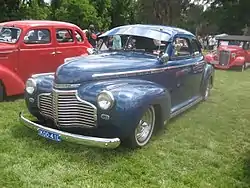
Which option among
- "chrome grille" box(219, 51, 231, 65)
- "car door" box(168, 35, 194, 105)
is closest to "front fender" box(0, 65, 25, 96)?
"car door" box(168, 35, 194, 105)

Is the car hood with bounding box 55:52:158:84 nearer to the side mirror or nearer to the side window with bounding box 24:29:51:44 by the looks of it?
the side mirror

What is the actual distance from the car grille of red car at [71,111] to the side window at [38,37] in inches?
129

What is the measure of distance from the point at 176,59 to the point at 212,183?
2.56 metres

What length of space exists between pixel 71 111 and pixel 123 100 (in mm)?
716

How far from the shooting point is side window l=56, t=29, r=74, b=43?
27.2 ft

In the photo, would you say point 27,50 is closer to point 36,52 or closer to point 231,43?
point 36,52

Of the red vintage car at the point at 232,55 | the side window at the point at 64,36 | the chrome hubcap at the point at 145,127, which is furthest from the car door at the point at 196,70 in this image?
the red vintage car at the point at 232,55

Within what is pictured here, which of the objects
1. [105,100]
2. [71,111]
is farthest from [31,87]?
[105,100]

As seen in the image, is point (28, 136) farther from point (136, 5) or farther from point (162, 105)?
point (136, 5)

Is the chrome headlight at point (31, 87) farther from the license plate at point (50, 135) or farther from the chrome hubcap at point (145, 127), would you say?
the chrome hubcap at point (145, 127)

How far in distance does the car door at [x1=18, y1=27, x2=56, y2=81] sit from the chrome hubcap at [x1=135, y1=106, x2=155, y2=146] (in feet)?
12.1

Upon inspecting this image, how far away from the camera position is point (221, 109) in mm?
7477

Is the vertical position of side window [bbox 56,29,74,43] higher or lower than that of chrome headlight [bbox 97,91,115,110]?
higher

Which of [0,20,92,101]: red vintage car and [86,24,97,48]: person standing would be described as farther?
[86,24,97,48]: person standing
